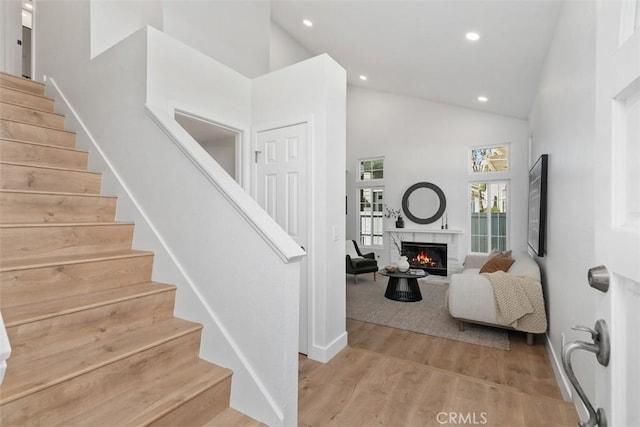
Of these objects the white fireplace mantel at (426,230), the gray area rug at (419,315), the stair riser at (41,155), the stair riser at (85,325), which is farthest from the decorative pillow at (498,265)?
the stair riser at (41,155)

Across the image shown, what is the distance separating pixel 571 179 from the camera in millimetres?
2115

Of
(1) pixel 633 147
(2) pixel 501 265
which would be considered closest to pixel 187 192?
(1) pixel 633 147

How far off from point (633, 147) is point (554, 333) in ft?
9.55

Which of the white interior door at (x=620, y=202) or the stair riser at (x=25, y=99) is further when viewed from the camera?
the stair riser at (x=25, y=99)

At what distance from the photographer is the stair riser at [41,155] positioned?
7.07 ft

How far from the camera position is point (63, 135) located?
2.66 meters

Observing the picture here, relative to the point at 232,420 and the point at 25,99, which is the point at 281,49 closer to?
the point at 25,99

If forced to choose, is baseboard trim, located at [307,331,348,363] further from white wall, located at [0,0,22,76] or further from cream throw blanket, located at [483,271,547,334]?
white wall, located at [0,0,22,76]

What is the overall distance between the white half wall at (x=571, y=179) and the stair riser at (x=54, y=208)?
306cm

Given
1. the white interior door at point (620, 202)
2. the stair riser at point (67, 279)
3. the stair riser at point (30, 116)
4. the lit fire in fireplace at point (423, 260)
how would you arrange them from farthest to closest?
the lit fire in fireplace at point (423, 260) < the stair riser at point (30, 116) < the stair riser at point (67, 279) < the white interior door at point (620, 202)

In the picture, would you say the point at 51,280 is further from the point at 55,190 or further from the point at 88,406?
the point at 55,190

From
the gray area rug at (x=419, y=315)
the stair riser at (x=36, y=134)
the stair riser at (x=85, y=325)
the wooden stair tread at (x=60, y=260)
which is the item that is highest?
the stair riser at (x=36, y=134)

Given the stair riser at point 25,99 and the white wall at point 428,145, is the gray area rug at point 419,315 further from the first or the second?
the stair riser at point 25,99

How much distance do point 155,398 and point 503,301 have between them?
3136mm
